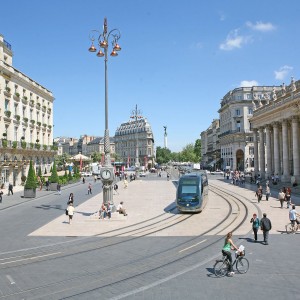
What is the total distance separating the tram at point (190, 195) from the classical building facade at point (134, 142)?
13737 centimetres

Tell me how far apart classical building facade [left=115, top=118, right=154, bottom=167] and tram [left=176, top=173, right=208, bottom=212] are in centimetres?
13737

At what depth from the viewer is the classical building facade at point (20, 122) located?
1933 inches

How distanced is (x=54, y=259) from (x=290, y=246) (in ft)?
35.5

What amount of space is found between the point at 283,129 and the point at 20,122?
38542mm

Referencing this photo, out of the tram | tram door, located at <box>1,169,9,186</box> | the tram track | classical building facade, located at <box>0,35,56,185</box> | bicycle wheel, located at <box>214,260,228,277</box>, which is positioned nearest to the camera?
the tram track

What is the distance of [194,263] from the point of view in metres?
14.5

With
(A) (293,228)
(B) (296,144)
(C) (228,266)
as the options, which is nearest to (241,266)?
(C) (228,266)

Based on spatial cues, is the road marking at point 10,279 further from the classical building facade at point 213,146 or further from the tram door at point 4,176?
the classical building facade at point 213,146

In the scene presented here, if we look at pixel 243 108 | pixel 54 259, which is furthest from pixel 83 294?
pixel 243 108

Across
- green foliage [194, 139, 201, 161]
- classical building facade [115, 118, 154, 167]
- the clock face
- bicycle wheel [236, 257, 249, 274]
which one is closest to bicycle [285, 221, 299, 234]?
bicycle wheel [236, 257, 249, 274]

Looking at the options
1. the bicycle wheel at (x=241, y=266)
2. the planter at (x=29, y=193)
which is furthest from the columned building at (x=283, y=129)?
the bicycle wheel at (x=241, y=266)

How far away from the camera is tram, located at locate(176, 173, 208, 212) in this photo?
2705 centimetres

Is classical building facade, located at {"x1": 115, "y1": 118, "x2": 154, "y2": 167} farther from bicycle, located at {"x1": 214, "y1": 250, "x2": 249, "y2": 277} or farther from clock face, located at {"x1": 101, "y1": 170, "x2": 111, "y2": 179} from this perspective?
bicycle, located at {"x1": 214, "y1": 250, "x2": 249, "y2": 277}

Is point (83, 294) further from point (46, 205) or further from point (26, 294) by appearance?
point (46, 205)
